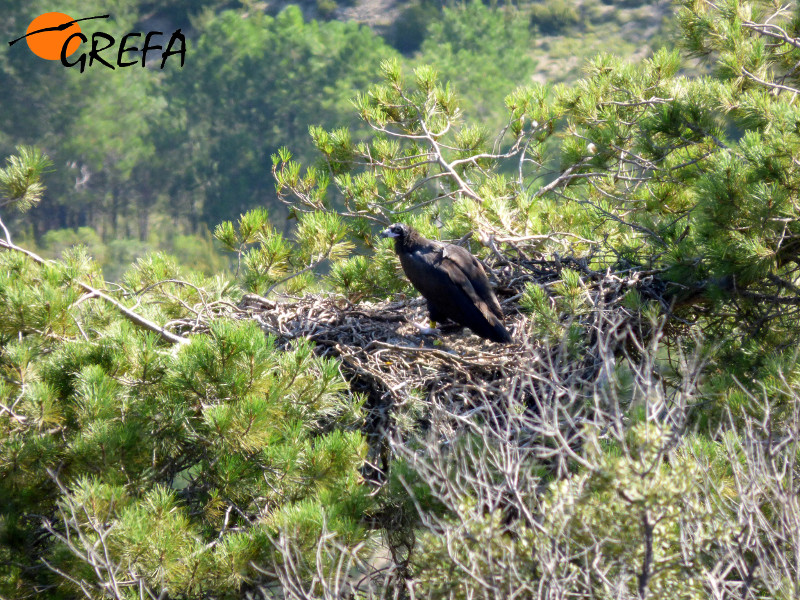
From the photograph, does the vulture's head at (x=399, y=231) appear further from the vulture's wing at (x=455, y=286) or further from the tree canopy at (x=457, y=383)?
the tree canopy at (x=457, y=383)

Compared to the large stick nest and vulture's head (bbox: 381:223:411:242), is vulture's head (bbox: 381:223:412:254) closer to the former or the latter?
vulture's head (bbox: 381:223:411:242)

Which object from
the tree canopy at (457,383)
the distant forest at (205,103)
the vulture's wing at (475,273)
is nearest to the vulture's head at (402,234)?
the vulture's wing at (475,273)

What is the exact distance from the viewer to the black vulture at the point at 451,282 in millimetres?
4273

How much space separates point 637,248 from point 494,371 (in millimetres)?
1333

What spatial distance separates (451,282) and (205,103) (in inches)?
1045

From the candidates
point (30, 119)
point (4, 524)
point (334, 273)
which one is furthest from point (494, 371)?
point (30, 119)

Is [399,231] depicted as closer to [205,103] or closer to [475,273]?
[475,273]

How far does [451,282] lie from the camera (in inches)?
172

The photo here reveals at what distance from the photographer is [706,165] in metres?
4.59

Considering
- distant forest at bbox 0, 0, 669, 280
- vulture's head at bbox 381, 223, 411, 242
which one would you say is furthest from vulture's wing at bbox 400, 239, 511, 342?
distant forest at bbox 0, 0, 669, 280

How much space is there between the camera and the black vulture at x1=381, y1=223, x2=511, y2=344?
4273 mm

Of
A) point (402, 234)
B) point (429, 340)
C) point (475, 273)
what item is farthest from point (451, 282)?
point (402, 234)

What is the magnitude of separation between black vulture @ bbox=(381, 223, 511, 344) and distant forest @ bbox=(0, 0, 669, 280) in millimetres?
20409

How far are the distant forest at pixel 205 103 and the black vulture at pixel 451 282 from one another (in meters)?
20.4
